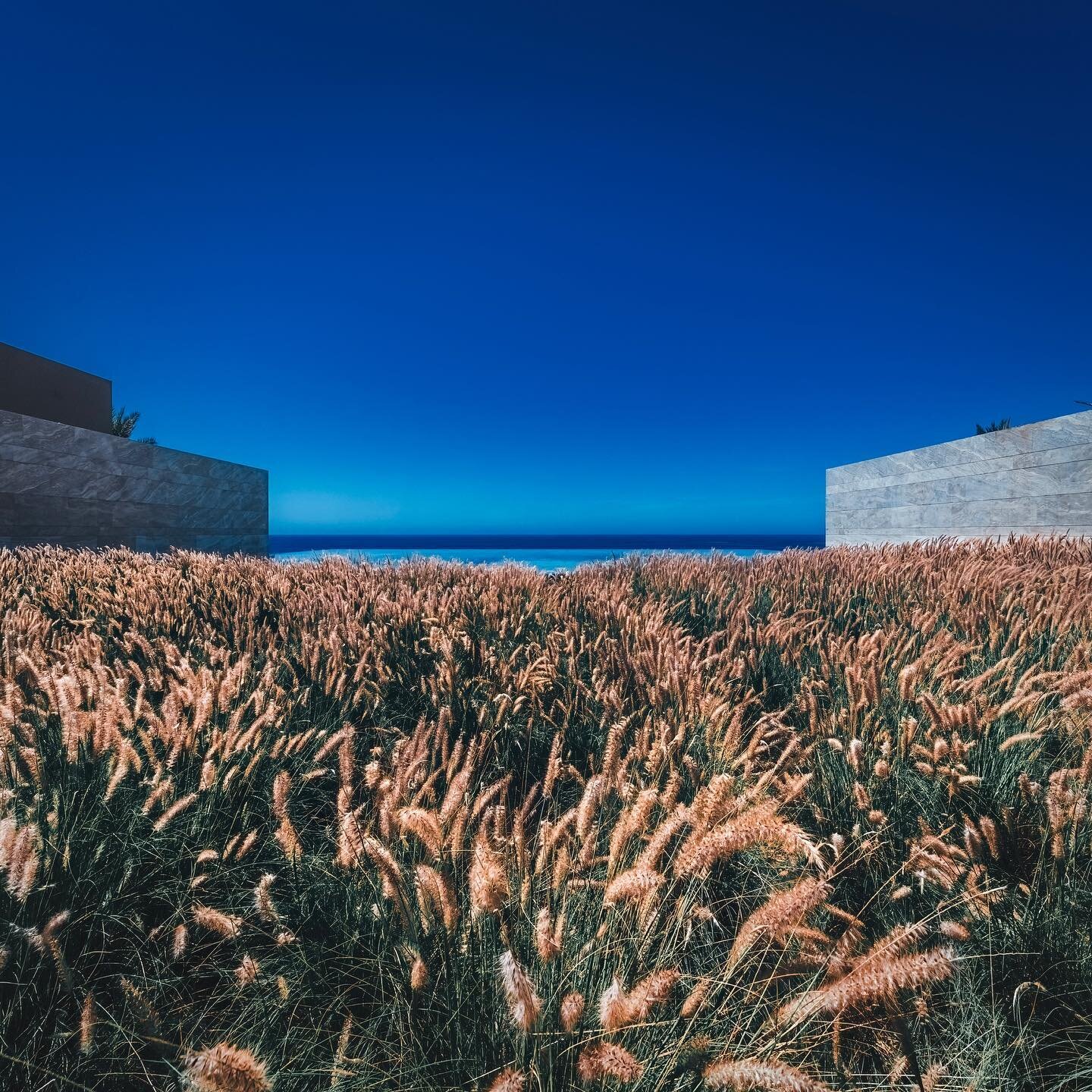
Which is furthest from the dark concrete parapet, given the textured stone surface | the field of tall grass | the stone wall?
the stone wall

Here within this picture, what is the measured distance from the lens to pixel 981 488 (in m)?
11.9

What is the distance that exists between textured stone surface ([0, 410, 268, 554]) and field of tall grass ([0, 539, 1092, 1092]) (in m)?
10.6

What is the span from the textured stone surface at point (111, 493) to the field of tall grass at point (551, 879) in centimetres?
1059

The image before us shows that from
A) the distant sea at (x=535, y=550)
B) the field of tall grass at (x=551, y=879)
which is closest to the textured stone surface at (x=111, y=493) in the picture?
the distant sea at (x=535, y=550)

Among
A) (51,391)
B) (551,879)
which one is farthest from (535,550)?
(551,879)

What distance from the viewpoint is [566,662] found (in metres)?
2.65

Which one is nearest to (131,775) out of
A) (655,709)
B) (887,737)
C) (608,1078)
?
(608,1078)

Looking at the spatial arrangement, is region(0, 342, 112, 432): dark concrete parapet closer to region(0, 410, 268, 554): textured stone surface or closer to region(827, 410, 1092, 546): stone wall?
region(0, 410, 268, 554): textured stone surface

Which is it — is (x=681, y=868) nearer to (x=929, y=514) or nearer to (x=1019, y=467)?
(x=1019, y=467)

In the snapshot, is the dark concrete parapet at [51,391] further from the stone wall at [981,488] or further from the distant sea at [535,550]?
the stone wall at [981,488]

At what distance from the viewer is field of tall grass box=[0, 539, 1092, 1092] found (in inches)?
37.3

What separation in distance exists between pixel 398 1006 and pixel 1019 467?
1304 cm

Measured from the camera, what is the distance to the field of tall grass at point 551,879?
0.95 m

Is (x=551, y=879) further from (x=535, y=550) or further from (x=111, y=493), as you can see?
(x=535, y=550)
